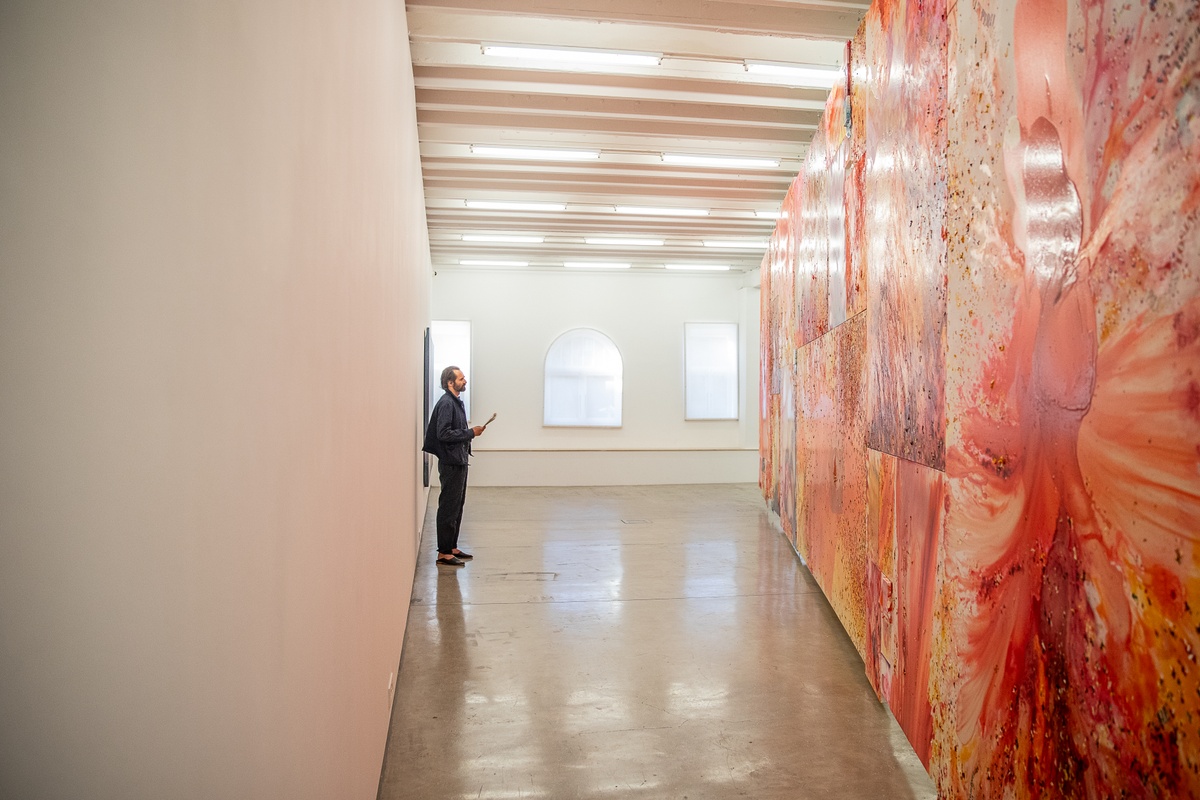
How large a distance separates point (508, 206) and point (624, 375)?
17.3 feet

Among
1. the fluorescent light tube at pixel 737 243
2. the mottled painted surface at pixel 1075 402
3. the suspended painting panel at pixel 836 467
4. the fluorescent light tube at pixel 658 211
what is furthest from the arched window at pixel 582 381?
Answer: the mottled painted surface at pixel 1075 402

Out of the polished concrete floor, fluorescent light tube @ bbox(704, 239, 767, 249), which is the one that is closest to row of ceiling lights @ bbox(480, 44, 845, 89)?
the polished concrete floor

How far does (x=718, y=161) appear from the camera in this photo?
755cm

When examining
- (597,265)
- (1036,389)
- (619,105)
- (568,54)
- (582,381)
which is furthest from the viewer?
(582,381)

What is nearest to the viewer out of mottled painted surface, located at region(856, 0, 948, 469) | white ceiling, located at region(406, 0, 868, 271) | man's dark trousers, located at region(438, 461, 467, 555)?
mottled painted surface, located at region(856, 0, 948, 469)

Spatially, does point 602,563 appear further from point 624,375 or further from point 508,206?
point 624,375

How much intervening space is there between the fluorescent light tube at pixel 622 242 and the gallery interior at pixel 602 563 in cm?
396

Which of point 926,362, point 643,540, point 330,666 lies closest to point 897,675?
point 926,362

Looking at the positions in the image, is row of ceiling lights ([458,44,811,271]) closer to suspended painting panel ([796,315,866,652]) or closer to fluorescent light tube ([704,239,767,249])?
fluorescent light tube ([704,239,767,249])

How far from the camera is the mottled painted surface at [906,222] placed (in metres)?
2.94

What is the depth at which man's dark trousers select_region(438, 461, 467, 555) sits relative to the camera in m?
6.98

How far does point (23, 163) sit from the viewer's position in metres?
0.64

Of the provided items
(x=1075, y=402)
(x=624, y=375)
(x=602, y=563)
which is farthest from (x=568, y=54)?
(x=624, y=375)

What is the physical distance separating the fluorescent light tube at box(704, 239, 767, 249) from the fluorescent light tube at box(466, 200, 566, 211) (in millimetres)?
3029
